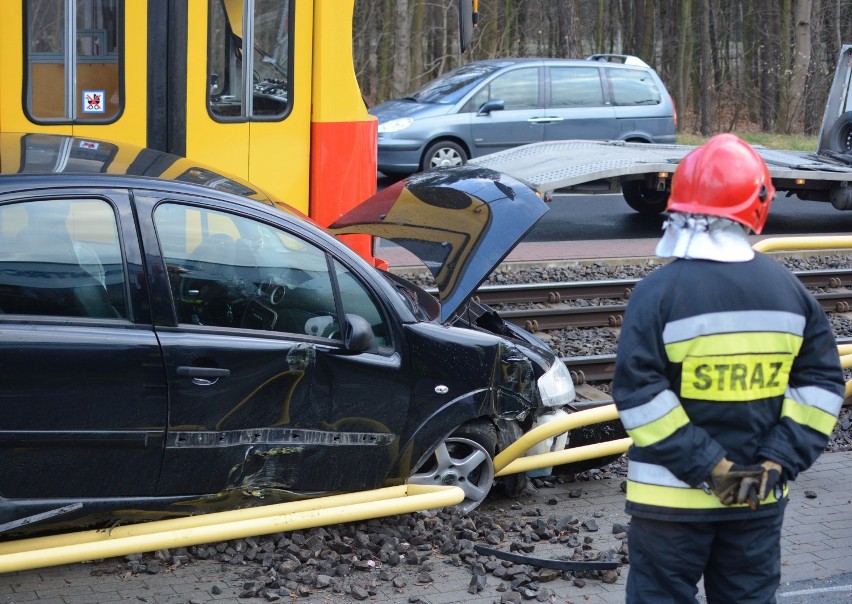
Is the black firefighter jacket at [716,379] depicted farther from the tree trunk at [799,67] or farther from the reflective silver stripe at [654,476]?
the tree trunk at [799,67]

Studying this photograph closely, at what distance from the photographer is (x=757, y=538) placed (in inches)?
127

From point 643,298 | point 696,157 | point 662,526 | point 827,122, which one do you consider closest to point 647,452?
point 662,526

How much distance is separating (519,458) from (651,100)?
42.5ft

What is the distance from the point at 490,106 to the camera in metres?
16.7

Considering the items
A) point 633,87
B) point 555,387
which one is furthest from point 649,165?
point 555,387

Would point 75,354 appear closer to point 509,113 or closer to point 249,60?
point 249,60

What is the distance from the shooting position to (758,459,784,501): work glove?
309 cm

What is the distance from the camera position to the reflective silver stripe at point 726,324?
3.08 m

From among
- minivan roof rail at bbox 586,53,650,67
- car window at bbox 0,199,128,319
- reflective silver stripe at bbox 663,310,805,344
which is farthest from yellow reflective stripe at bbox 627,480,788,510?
minivan roof rail at bbox 586,53,650,67

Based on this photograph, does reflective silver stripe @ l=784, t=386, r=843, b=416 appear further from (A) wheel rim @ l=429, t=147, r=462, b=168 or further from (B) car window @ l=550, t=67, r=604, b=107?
(B) car window @ l=550, t=67, r=604, b=107

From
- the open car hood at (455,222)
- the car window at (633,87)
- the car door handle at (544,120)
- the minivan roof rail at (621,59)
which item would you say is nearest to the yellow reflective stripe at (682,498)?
the open car hood at (455,222)

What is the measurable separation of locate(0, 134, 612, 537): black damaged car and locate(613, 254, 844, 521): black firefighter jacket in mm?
1870

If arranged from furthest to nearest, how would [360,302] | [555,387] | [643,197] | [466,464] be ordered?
[643,197]
[555,387]
[466,464]
[360,302]

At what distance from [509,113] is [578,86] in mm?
1267
